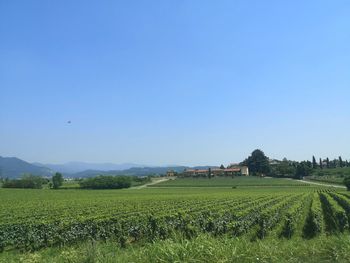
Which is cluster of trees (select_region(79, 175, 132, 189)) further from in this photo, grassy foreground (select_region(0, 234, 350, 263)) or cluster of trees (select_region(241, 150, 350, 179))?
grassy foreground (select_region(0, 234, 350, 263))

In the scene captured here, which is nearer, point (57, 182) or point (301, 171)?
point (57, 182)

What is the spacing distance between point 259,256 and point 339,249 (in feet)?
6.50

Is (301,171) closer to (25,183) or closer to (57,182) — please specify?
(57,182)

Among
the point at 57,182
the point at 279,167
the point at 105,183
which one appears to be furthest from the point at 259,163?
the point at 57,182

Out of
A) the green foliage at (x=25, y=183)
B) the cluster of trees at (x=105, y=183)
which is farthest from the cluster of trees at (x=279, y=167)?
the green foliage at (x=25, y=183)

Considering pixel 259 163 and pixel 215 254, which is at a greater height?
pixel 259 163

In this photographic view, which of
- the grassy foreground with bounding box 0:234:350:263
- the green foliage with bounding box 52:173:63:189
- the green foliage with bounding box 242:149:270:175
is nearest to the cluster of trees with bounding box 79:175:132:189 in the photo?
the green foliage with bounding box 52:173:63:189

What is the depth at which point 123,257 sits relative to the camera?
780 cm

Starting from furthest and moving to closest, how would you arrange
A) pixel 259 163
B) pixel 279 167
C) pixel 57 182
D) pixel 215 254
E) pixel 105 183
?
pixel 259 163 < pixel 279 167 < pixel 57 182 < pixel 105 183 < pixel 215 254

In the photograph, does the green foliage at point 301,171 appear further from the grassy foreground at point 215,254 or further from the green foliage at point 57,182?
the grassy foreground at point 215,254

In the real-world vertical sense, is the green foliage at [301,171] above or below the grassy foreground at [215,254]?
above

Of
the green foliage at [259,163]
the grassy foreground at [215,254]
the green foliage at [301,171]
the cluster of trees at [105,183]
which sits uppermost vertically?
the green foliage at [259,163]

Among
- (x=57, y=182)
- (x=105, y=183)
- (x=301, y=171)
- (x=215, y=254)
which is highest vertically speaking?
(x=301, y=171)

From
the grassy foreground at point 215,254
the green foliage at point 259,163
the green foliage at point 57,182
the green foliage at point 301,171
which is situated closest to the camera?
the grassy foreground at point 215,254
